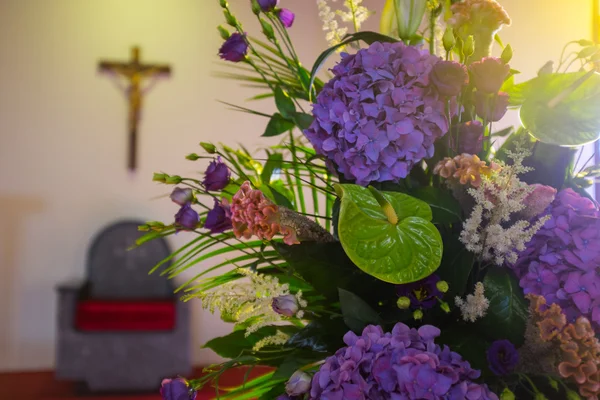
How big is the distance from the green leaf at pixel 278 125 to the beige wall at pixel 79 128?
122 inches

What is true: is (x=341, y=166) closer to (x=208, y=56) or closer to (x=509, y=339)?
(x=509, y=339)

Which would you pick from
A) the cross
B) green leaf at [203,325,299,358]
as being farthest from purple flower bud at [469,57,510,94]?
the cross

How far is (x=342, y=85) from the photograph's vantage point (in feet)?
1.60

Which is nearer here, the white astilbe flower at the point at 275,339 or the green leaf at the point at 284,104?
the white astilbe flower at the point at 275,339

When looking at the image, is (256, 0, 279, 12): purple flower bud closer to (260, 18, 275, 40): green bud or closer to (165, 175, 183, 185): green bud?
(260, 18, 275, 40): green bud

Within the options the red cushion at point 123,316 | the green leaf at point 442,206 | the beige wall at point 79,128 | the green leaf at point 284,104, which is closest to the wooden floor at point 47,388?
the beige wall at point 79,128

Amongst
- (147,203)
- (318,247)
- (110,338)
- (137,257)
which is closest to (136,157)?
(147,203)

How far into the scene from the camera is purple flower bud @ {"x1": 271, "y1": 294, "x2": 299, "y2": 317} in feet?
1.50

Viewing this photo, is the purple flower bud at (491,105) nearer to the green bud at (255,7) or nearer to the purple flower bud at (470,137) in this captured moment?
the purple flower bud at (470,137)

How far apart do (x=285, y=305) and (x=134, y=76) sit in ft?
11.6

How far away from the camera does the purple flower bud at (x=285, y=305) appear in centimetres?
46

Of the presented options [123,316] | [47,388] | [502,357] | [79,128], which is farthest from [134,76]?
[502,357]

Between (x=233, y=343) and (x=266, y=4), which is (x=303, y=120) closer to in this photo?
(x=266, y=4)

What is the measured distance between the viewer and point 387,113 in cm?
47
